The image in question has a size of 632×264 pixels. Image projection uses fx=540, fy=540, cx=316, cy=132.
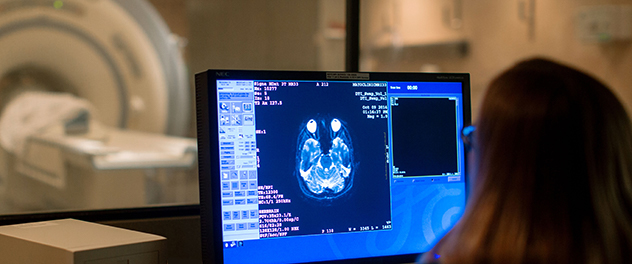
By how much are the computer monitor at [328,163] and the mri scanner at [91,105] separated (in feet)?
5.58

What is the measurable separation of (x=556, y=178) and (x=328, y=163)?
15.8 inches

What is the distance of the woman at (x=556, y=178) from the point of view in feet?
1.83

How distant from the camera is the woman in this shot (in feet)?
1.83

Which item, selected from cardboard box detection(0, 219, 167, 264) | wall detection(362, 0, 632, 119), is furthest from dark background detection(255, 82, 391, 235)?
wall detection(362, 0, 632, 119)

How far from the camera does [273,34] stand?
2678mm

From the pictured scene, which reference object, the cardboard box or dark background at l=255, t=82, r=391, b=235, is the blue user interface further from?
the cardboard box

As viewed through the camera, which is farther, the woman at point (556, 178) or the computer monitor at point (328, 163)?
the computer monitor at point (328, 163)

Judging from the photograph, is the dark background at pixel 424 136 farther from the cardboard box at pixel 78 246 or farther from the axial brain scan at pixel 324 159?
the cardboard box at pixel 78 246

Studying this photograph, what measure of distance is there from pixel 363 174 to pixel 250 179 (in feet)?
0.64

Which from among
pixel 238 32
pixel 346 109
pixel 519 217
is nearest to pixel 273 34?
pixel 238 32

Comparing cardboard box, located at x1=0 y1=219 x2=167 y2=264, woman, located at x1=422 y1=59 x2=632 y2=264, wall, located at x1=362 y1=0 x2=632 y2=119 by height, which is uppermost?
wall, located at x1=362 y1=0 x2=632 y2=119

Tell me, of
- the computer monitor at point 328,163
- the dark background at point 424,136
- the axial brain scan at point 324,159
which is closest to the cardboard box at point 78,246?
the computer monitor at point 328,163

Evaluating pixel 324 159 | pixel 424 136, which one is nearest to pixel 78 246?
pixel 324 159

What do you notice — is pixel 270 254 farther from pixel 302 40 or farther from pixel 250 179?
pixel 302 40
